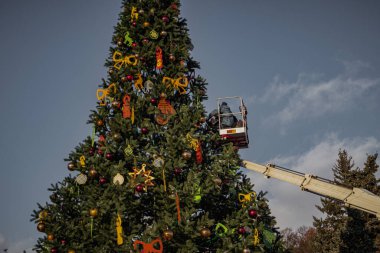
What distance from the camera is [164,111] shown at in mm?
8133

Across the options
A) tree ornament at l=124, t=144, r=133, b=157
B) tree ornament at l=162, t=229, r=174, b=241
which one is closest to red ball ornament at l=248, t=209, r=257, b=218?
tree ornament at l=162, t=229, r=174, b=241

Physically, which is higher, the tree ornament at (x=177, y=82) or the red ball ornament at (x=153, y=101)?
the tree ornament at (x=177, y=82)

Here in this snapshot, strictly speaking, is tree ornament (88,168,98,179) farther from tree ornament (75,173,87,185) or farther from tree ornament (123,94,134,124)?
tree ornament (123,94,134,124)

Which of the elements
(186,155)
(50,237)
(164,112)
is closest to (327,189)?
(186,155)

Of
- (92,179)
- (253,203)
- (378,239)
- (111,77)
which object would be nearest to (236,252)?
(253,203)

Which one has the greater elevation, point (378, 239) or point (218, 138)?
point (218, 138)

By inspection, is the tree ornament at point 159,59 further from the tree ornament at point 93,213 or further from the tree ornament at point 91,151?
the tree ornament at point 93,213

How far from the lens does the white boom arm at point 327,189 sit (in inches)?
350

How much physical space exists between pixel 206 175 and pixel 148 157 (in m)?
1.57

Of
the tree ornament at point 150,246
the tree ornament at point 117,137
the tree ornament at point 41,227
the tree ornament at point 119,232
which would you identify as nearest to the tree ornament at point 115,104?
the tree ornament at point 117,137

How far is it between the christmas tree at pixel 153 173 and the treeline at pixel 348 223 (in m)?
15.7

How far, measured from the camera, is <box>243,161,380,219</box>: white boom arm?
889 cm

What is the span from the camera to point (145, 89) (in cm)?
858

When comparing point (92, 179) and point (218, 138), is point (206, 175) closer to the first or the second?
point (218, 138)
